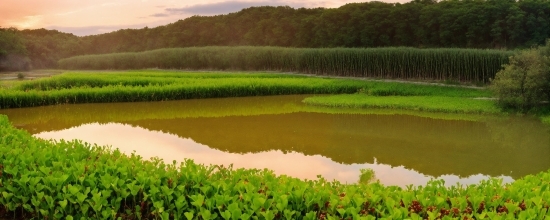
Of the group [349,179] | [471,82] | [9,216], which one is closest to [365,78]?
[471,82]

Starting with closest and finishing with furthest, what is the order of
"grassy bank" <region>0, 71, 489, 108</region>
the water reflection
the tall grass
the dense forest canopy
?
the water reflection, "grassy bank" <region>0, 71, 489, 108</region>, the tall grass, the dense forest canopy

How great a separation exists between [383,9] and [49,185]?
47.4 metres

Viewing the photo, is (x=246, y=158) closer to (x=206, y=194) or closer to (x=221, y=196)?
(x=206, y=194)

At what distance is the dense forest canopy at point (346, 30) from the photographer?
136ft

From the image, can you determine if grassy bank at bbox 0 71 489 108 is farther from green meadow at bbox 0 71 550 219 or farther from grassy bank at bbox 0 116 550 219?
grassy bank at bbox 0 116 550 219

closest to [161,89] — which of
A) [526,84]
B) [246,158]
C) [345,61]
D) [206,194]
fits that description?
[246,158]

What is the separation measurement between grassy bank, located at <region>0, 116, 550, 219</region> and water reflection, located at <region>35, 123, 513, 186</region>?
328 cm

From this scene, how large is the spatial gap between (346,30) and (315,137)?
130 ft

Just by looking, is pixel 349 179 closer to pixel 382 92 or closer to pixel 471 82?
pixel 382 92

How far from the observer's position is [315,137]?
13.3 meters

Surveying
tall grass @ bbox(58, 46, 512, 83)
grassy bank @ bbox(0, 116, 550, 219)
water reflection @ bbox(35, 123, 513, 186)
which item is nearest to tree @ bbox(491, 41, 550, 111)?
tall grass @ bbox(58, 46, 512, 83)

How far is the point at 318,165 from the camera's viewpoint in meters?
10.3

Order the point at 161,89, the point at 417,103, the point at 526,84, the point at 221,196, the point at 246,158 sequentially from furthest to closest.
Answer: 1. the point at 161,89
2. the point at 417,103
3. the point at 526,84
4. the point at 246,158
5. the point at 221,196

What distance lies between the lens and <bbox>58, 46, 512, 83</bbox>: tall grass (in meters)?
25.8
